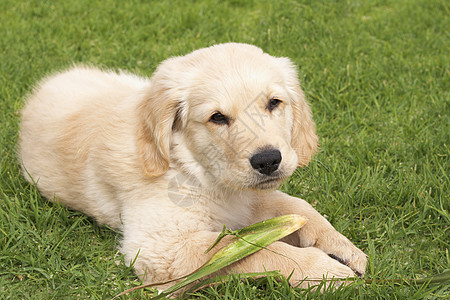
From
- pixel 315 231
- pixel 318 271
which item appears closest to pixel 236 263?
pixel 318 271

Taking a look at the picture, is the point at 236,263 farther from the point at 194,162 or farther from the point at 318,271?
the point at 194,162

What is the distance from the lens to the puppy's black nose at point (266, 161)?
2643mm

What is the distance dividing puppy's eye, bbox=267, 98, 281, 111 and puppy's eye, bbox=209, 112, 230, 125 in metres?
0.23

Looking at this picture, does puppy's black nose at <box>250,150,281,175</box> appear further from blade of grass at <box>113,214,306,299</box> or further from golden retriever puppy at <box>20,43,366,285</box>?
blade of grass at <box>113,214,306,299</box>

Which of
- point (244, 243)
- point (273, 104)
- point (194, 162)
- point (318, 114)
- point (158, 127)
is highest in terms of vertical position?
point (273, 104)

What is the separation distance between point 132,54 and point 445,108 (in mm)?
2943

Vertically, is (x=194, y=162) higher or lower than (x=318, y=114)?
higher

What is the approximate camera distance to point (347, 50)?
5352 millimetres

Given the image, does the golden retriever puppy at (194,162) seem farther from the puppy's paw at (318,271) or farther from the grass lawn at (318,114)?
the grass lawn at (318,114)

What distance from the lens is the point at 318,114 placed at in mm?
4625

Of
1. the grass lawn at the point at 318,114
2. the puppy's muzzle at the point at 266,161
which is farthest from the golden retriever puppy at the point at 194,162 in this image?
the grass lawn at the point at 318,114

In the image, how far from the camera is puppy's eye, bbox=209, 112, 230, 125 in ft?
9.21

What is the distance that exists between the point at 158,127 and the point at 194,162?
0.27 meters

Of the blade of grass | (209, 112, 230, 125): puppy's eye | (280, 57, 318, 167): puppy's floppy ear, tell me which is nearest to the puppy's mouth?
the blade of grass
